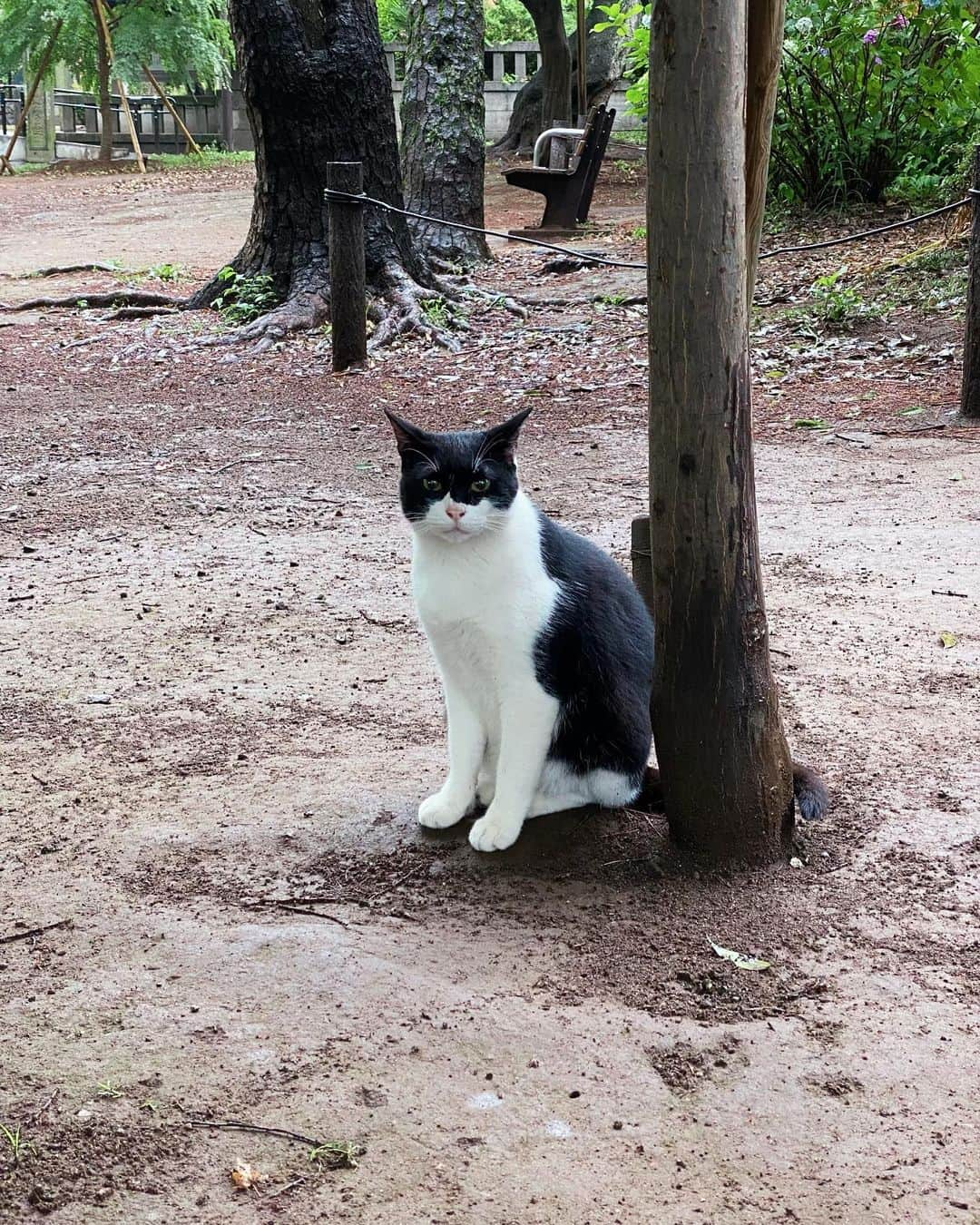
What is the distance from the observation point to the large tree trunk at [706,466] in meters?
2.49

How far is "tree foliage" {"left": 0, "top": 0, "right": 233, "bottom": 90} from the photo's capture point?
24188 millimetres

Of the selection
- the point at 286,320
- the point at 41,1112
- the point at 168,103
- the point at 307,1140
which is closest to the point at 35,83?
the point at 168,103

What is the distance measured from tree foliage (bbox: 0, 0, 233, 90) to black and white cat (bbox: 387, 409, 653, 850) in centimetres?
2424

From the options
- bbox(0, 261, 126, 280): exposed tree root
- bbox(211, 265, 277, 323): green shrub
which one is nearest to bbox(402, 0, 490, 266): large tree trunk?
bbox(211, 265, 277, 323): green shrub

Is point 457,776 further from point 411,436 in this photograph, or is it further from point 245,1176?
point 245,1176

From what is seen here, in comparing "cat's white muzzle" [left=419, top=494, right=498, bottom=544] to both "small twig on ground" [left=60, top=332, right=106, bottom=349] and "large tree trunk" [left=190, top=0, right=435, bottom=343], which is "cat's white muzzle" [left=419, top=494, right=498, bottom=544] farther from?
"small twig on ground" [left=60, top=332, right=106, bottom=349]

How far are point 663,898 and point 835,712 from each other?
1.12m

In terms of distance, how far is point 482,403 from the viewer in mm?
7754

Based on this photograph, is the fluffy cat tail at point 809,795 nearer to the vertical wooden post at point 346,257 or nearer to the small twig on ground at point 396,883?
the small twig on ground at point 396,883

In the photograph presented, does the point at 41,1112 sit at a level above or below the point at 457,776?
below

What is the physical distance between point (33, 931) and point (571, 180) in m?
12.4

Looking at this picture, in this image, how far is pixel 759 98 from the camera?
285 centimetres

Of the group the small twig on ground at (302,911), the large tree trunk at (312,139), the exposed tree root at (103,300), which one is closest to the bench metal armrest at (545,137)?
the large tree trunk at (312,139)

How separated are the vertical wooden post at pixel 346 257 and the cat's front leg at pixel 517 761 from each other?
5.69 m
